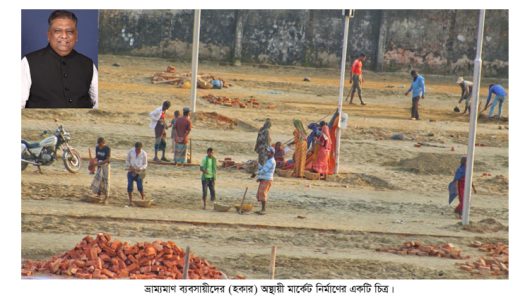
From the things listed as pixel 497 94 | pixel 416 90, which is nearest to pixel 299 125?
pixel 416 90

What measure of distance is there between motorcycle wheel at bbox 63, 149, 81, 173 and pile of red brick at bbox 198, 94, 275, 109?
2.82 metres

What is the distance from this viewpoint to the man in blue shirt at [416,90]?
95.5 feet

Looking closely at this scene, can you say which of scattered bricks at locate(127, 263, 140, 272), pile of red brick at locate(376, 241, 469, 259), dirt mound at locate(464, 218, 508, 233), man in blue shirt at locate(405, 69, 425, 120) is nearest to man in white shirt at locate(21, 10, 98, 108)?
scattered bricks at locate(127, 263, 140, 272)

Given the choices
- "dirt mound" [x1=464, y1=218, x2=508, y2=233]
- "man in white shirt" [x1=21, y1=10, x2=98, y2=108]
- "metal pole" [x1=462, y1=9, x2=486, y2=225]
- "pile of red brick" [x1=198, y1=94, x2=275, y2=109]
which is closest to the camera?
"man in white shirt" [x1=21, y1=10, x2=98, y2=108]

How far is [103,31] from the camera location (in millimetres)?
29969

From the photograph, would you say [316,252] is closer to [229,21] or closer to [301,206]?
[301,206]

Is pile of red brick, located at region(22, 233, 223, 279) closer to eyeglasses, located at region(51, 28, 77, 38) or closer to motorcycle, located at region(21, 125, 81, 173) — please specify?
motorcycle, located at region(21, 125, 81, 173)

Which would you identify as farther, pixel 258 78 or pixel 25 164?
pixel 258 78

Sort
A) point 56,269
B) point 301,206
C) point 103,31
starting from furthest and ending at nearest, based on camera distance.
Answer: point 103,31, point 301,206, point 56,269

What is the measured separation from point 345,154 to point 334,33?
3206 mm

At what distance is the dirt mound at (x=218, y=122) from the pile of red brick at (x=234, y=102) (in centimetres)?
49

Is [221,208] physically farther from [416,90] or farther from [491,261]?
[416,90]

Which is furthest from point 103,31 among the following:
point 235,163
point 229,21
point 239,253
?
point 239,253

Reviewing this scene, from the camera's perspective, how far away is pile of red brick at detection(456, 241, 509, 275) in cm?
2595
